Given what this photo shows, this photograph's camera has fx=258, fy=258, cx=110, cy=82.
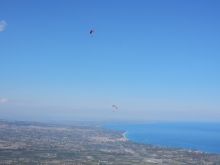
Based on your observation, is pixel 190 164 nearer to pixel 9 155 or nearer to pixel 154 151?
pixel 154 151

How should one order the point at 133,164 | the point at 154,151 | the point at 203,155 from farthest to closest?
the point at 154,151, the point at 203,155, the point at 133,164

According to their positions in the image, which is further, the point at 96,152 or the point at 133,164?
the point at 96,152

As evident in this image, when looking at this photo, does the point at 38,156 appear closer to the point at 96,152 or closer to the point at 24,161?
the point at 24,161

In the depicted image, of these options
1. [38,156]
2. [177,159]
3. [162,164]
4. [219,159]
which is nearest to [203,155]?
[219,159]

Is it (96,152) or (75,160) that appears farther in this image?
(96,152)

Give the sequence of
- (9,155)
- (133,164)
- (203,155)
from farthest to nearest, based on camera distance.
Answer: (203,155) → (9,155) → (133,164)

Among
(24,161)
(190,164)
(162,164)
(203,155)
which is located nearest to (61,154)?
(24,161)

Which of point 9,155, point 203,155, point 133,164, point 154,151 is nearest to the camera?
point 133,164

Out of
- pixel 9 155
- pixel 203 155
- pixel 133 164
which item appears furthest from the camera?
pixel 203 155
